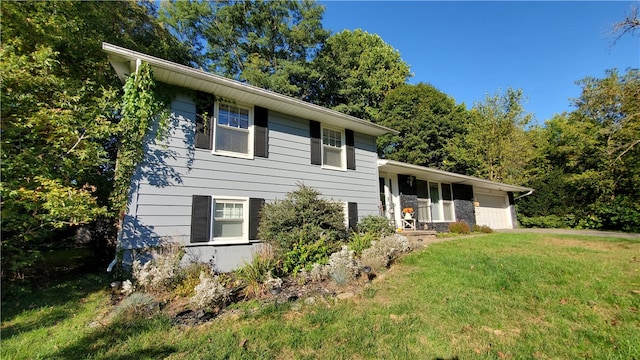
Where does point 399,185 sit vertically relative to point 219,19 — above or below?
below

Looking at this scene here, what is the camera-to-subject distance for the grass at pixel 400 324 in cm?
291

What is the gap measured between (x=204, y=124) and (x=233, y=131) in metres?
0.75

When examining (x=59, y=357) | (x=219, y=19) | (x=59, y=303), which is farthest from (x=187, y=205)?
(x=219, y=19)

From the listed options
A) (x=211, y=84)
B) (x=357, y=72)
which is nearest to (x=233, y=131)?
(x=211, y=84)

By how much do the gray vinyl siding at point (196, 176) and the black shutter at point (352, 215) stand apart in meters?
0.25

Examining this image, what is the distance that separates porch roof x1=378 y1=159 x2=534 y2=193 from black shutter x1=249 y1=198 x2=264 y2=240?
5217mm

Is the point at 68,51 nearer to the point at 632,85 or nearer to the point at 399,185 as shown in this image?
the point at 399,185

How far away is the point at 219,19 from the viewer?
1872cm

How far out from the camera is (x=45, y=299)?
14.7 feet

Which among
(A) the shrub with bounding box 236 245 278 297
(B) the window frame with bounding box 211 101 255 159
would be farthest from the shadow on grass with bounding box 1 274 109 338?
(B) the window frame with bounding box 211 101 255 159

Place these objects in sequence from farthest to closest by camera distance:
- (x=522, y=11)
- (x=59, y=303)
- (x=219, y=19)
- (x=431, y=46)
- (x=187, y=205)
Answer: (x=219, y=19) < (x=431, y=46) < (x=522, y=11) < (x=187, y=205) < (x=59, y=303)

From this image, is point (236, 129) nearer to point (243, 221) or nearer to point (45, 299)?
point (243, 221)

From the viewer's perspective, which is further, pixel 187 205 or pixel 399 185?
pixel 399 185

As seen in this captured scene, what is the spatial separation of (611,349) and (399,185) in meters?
9.38
